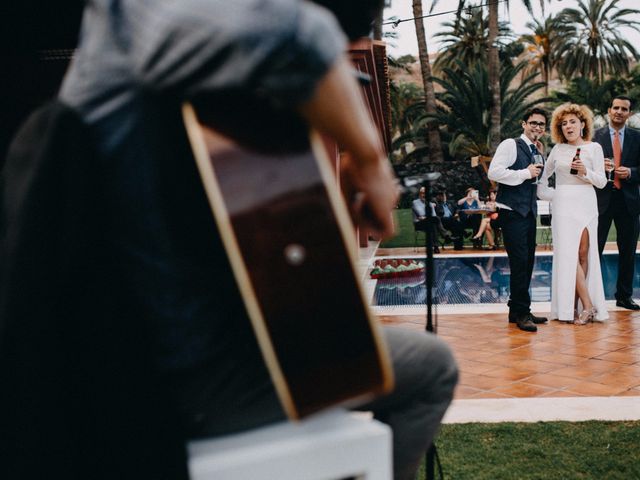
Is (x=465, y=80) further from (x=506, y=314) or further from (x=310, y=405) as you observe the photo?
(x=310, y=405)

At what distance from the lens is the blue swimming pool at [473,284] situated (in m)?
7.67

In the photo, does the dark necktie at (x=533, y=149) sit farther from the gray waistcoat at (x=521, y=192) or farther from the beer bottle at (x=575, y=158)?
the beer bottle at (x=575, y=158)

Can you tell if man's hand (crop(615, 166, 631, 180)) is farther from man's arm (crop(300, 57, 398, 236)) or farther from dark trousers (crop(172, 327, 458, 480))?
man's arm (crop(300, 57, 398, 236))

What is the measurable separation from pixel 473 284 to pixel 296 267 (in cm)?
835

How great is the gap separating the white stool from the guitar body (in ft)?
0.32

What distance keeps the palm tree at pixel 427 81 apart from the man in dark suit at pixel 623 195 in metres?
21.3

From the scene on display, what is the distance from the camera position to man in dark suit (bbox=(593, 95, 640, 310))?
6547 mm

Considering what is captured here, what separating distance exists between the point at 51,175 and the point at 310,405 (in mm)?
564

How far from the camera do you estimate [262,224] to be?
102 cm

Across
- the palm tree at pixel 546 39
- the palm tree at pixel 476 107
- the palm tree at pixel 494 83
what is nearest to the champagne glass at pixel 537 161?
the palm tree at pixel 494 83

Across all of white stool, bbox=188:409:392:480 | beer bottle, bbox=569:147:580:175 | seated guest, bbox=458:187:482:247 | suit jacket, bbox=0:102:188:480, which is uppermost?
suit jacket, bbox=0:102:188:480

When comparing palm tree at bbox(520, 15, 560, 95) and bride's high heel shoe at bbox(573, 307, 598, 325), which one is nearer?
bride's high heel shoe at bbox(573, 307, 598, 325)

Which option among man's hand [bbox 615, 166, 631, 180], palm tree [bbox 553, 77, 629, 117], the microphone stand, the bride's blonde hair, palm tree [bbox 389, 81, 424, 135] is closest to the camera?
the microphone stand

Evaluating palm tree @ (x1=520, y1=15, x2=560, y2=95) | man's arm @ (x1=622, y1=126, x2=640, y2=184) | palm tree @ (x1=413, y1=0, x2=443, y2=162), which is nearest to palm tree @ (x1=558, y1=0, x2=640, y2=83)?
palm tree @ (x1=520, y1=15, x2=560, y2=95)
